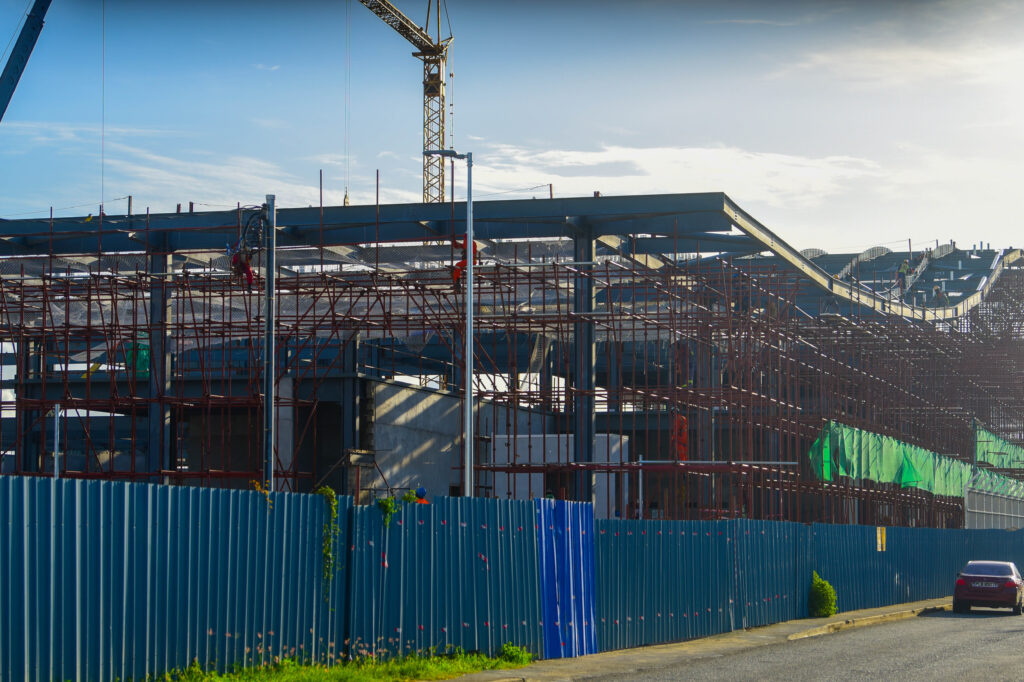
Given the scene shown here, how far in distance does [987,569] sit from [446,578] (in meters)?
22.7

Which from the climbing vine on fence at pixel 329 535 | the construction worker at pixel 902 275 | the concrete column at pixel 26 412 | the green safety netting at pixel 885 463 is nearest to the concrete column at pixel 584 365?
the green safety netting at pixel 885 463

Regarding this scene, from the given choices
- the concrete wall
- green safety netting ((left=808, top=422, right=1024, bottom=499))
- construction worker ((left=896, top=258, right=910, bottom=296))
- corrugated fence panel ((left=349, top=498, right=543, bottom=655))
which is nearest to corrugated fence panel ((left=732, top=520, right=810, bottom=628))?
the concrete wall

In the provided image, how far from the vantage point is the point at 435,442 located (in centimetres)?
4200

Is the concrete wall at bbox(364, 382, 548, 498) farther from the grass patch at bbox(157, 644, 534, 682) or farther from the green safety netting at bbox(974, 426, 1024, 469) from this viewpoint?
the green safety netting at bbox(974, 426, 1024, 469)

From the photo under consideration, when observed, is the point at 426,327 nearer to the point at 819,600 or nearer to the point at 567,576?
the point at 819,600

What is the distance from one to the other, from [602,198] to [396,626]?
20.3m

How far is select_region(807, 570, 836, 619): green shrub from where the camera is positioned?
31.5 metres

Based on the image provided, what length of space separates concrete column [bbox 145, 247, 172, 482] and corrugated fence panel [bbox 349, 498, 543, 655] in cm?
1869

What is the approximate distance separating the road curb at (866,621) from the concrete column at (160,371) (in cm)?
1772

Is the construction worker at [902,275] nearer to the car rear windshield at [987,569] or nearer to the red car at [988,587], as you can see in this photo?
the car rear windshield at [987,569]

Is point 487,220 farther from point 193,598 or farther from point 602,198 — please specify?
point 193,598

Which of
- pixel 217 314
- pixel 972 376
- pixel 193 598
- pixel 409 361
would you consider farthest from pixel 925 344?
pixel 193 598

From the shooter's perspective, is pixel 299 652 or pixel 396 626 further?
pixel 396 626

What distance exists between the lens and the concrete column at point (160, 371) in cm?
3678
